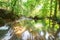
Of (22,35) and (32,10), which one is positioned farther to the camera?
(32,10)

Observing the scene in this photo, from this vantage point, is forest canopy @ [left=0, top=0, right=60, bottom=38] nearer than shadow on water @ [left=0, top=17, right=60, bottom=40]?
No

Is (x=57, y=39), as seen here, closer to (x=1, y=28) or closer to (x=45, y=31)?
(x=45, y=31)

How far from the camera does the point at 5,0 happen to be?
27.8 feet

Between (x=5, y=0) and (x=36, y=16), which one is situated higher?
(x=5, y=0)

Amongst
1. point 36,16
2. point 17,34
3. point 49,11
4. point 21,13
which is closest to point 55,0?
point 49,11

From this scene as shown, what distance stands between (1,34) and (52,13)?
413 cm

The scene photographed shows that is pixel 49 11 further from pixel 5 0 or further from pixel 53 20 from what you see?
pixel 5 0

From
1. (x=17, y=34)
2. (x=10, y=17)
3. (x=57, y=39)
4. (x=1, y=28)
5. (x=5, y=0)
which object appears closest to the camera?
(x=17, y=34)

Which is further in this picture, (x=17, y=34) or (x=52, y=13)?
(x=52, y=13)

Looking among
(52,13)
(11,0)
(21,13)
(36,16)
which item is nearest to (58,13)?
(52,13)

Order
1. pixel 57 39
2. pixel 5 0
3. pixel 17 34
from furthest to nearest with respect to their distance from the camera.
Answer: pixel 5 0, pixel 57 39, pixel 17 34

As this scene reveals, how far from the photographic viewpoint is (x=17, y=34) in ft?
17.0

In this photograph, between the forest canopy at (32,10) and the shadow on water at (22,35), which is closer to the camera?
the shadow on water at (22,35)

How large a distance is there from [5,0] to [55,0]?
2.61m
